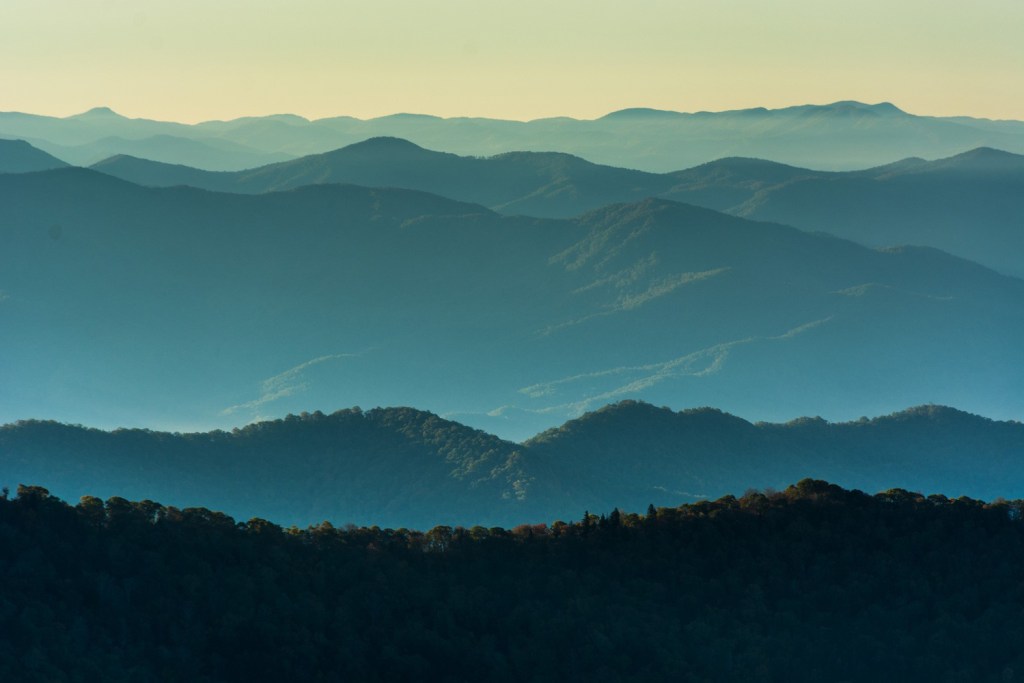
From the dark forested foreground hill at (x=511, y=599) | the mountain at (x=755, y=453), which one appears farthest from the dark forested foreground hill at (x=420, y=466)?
the dark forested foreground hill at (x=511, y=599)

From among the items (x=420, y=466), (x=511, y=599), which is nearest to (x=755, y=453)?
(x=420, y=466)

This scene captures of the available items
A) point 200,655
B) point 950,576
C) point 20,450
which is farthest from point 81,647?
point 20,450

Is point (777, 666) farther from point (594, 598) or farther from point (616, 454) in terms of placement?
point (616, 454)

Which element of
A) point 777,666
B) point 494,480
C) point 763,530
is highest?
point 494,480

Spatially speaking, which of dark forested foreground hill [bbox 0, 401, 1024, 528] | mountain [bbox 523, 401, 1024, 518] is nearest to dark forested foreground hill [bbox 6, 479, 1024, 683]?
dark forested foreground hill [bbox 0, 401, 1024, 528]

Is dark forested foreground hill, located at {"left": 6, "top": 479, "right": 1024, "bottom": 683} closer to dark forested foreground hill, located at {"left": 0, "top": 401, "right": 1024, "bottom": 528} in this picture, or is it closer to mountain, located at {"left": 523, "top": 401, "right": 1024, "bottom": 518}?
dark forested foreground hill, located at {"left": 0, "top": 401, "right": 1024, "bottom": 528}

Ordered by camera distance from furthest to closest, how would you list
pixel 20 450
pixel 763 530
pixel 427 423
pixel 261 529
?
pixel 427 423 → pixel 20 450 → pixel 763 530 → pixel 261 529

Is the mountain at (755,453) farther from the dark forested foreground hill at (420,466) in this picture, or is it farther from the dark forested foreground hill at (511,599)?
the dark forested foreground hill at (511,599)
